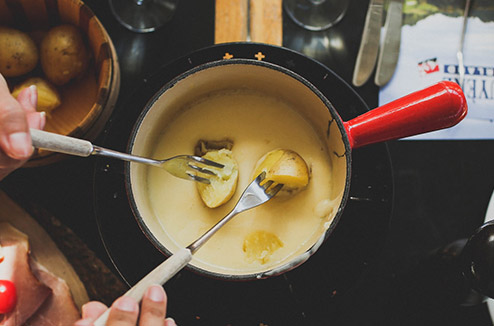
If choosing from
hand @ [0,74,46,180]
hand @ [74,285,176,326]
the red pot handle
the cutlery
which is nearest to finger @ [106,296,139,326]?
hand @ [74,285,176,326]

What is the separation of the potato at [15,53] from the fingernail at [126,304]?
54cm

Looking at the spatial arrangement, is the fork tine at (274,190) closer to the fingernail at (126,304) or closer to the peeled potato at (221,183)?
the peeled potato at (221,183)

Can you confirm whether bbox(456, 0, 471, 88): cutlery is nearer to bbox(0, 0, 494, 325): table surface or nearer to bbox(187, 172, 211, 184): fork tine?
bbox(0, 0, 494, 325): table surface

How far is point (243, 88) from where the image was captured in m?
0.69

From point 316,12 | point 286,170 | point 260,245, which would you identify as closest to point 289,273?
point 260,245

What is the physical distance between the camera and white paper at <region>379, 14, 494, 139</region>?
0.85 metres

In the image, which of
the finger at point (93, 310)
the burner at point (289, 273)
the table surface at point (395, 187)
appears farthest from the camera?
the table surface at point (395, 187)

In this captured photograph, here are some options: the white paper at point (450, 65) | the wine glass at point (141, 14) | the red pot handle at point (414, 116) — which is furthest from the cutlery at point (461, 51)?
the wine glass at point (141, 14)

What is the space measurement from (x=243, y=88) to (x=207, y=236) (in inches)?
10.9

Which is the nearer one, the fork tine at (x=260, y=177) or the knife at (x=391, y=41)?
the fork tine at (x=260, y=177)

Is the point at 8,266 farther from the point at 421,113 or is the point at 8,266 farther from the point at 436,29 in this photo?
the point at 436,29

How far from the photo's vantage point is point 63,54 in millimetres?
754

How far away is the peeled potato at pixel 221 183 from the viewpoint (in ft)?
2.11

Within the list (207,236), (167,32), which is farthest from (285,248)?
(167,32)
